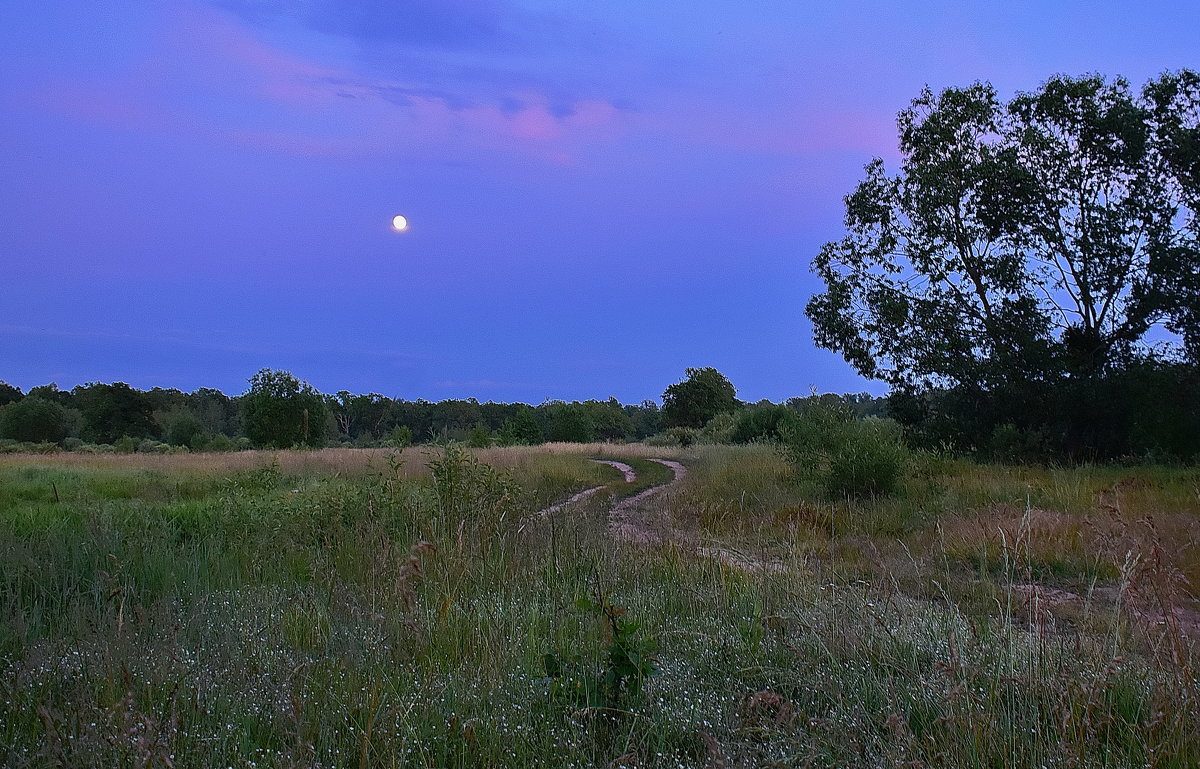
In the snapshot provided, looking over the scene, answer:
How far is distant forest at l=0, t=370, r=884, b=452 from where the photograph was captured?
39531 mm

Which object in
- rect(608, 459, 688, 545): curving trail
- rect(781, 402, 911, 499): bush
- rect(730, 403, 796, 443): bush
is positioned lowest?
rect(608, 459, 688, 545): curving trail

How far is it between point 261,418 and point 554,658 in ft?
140

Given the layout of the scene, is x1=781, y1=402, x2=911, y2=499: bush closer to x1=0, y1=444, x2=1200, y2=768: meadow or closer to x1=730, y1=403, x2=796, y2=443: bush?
x1=0, y1=444, x2=1200, y2=768: meadow

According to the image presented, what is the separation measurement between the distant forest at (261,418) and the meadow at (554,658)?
8908mm

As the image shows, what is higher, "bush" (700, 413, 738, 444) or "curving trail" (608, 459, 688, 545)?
"bush" (700, 413, 738, 444)

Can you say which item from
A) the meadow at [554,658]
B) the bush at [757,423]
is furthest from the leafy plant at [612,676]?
the bush at [757,423]

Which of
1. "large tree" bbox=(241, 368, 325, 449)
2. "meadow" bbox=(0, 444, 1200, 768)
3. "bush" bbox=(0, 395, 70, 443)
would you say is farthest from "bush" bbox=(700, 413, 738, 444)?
"bush" bbox=(0, 395, 70, 443)

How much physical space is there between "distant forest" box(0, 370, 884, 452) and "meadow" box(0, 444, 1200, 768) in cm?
891

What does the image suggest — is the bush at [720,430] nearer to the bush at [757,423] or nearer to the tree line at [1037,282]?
the bush at [757,423]

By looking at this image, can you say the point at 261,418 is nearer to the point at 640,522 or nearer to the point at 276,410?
the point at 276,410

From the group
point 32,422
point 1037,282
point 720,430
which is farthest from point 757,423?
point 32,422

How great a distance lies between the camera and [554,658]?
3275 millimetres

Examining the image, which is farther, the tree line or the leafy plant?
the tree line

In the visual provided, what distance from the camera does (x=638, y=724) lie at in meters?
2.94
